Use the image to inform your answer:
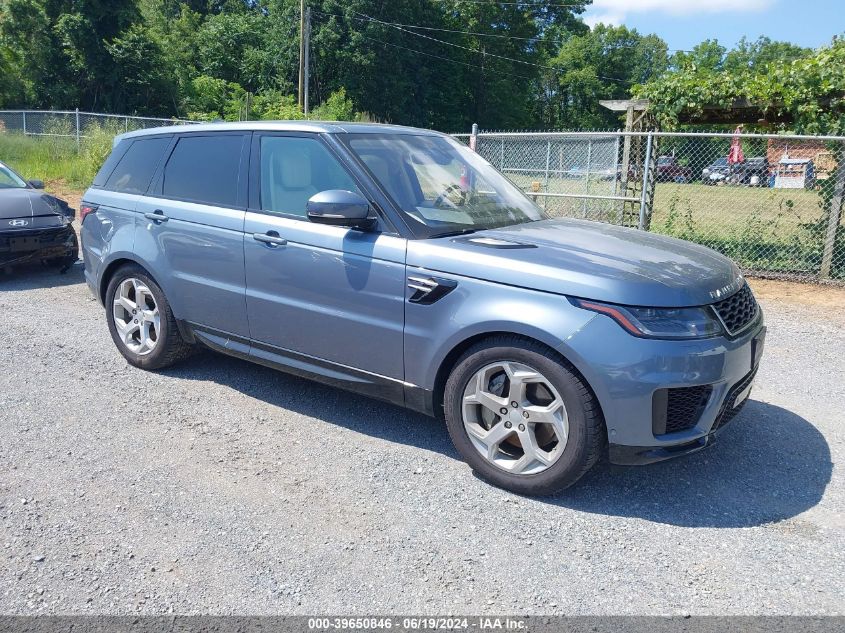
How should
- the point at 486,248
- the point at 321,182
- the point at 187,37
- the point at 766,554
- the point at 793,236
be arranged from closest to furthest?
the point at 766,554
the point at 486,248
the point at 321,182
the point at 793,236
the point at 187,37

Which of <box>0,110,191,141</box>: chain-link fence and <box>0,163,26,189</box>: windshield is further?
<box>0,110,191,141</box>: chain-link fence

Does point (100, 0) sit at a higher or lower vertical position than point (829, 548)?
higher

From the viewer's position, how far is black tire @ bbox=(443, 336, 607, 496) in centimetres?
335

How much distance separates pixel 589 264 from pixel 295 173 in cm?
197

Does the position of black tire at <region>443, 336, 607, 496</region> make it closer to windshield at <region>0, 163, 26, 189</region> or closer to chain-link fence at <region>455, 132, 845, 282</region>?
chain-link fence at <region>455, 132, 845, 282</region>

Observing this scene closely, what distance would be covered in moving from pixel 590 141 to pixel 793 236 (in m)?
5.48

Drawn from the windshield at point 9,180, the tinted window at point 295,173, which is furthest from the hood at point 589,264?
the windshield at point 9,180

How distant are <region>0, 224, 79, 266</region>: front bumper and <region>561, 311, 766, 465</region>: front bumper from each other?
7166 millimetres

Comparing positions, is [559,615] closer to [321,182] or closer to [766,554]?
[766,554]

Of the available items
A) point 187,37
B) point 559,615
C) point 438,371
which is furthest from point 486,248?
point 187,37

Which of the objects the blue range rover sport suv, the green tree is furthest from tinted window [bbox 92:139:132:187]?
the green tree

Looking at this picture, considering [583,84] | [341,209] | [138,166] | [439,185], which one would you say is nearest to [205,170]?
[138,166]

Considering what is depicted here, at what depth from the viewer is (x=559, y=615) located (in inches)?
108

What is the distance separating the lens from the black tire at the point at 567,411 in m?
3.35
